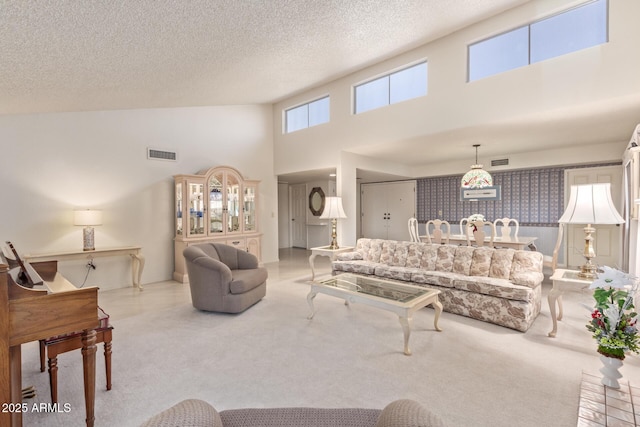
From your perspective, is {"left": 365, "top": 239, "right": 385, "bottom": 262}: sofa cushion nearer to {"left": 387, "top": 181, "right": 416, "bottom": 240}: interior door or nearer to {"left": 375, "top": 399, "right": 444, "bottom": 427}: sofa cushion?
{"left": 375, "top": 399, "right": 444, "bottom": 427}: sofa cushion

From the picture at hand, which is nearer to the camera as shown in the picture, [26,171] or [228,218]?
[26,171]

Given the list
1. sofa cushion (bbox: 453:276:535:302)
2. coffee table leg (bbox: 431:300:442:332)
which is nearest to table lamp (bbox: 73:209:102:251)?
coffee table leg (bbox: 431:300:442:332)

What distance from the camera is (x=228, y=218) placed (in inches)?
224

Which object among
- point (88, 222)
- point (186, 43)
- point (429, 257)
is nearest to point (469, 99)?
point (429, 257)

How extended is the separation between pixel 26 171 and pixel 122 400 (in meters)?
3.82

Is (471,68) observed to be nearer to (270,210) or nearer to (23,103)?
(270,210)

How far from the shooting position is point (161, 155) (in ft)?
17.3

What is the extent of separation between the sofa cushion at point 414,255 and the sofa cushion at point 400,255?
48mm

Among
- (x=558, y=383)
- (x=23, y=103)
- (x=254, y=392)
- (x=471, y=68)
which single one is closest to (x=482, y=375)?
(x=558, y=383)

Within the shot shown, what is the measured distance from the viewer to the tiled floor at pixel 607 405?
1.50 meters

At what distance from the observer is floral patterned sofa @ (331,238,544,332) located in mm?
3068

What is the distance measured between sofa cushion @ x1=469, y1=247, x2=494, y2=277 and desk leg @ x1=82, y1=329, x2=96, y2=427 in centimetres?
367

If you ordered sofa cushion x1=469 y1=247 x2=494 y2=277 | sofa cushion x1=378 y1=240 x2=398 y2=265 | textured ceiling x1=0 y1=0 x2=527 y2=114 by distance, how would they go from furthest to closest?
sofa cushion x1=378 y1=240 x2=398 y2=265
sofa cushion x1=469 y1=247 x2=494 y2=277
textured ceiling x1=0 y1=0 x2=527 y2=114

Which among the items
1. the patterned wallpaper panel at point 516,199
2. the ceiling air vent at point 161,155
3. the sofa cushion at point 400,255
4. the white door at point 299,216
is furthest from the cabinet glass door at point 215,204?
the patterned wallpaper panel at point 516,199
